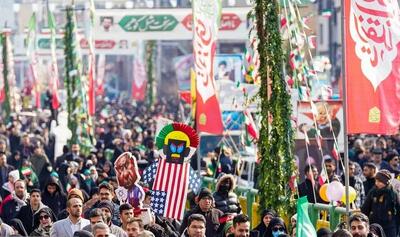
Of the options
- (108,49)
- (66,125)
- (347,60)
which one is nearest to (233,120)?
(66,125)

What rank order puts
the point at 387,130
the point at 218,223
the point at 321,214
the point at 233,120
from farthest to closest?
the point at 233,120 → the point at 321,214 → the point at 218,223 → the point at 387,130

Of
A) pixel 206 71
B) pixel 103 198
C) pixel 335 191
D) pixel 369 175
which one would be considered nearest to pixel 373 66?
pixel 335 191

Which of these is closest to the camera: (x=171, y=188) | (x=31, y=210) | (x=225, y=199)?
(x=171, y=188)

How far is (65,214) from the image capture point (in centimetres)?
1922

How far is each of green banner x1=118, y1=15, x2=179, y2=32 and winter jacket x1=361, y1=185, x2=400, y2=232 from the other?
98.2 ft

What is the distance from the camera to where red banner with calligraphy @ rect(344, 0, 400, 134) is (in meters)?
16.5

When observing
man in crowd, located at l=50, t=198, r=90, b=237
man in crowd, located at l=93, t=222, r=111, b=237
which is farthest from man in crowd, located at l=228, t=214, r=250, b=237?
man in crowd, located at l=93, t=222, r=111, b=237

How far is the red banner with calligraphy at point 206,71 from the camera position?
2403 cm

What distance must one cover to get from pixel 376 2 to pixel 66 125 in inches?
847

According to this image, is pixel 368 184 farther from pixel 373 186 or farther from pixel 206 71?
pixel 206 71

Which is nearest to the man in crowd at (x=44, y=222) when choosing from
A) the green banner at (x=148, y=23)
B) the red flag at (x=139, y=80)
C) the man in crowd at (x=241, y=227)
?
the man in crowd at (x=241, y=227)

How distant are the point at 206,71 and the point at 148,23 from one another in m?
26.1

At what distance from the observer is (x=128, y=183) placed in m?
19.3

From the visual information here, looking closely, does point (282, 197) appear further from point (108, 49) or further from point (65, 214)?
point (108, 49)
